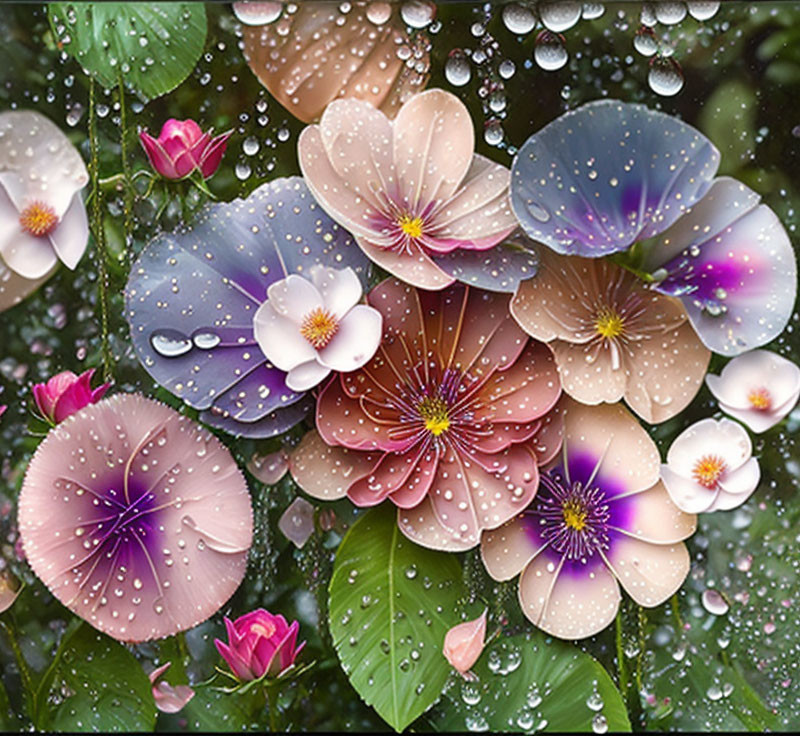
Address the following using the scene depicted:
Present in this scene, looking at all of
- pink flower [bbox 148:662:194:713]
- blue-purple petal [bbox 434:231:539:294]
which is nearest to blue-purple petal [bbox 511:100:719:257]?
blue-purple petal [bbox 434:231:539:294]

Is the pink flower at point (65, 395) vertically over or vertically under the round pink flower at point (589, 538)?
over

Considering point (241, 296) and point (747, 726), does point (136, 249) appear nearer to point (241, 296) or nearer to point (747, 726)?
point (241, 296)

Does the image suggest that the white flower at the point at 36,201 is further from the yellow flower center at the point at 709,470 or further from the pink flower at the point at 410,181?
the yellow flower center at the point at 709,470

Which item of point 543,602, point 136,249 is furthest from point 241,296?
point 543,602

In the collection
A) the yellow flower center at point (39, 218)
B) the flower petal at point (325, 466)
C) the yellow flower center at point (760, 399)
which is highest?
the yellow flower center at point (39, 218)

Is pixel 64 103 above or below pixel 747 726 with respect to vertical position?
above

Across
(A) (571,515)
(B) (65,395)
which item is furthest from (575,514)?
(B) (65,395)

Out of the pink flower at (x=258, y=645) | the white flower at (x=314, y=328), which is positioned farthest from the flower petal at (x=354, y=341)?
the pink flower at (x=258, y=645)
